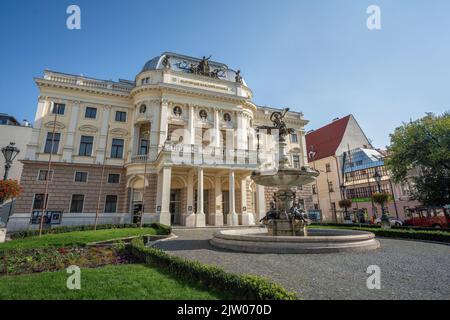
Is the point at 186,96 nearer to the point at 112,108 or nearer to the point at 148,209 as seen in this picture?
the point at 112,108

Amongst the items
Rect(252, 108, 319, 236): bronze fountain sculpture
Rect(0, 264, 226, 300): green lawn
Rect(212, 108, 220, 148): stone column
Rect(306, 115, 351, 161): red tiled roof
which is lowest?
Rect(0, 264, 226, 300): green lawn

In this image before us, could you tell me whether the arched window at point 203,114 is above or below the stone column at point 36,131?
above

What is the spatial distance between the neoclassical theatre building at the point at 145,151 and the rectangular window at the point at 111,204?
0.15 m

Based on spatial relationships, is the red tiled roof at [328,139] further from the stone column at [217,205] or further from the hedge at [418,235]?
the hedge at [418,235]

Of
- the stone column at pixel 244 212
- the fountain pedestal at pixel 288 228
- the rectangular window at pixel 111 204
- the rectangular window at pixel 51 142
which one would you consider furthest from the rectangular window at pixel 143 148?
the fountain pedestal at pixel 288 228

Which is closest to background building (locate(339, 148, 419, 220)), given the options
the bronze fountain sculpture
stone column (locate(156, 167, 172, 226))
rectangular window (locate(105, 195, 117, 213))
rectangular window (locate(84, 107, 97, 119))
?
stone column (locate(156, 167, 172, 226))

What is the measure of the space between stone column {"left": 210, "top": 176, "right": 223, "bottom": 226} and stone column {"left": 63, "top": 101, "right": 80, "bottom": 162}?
17164 millimetres

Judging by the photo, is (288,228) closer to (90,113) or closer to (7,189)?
(7,189)

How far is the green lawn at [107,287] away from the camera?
4465mm

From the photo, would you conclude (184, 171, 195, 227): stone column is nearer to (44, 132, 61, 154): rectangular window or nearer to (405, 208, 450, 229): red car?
(44, 132, 61, 154): rectangular window

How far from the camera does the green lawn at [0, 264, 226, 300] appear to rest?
446 cm

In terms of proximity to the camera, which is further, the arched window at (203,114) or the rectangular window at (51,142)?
the arched window at (203,114)

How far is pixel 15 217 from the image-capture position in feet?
77.3
